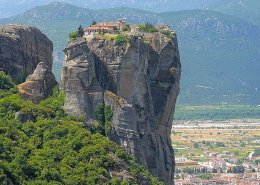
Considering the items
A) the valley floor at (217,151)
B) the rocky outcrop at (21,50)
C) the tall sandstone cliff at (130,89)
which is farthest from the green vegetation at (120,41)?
the valley floor at (217,151)

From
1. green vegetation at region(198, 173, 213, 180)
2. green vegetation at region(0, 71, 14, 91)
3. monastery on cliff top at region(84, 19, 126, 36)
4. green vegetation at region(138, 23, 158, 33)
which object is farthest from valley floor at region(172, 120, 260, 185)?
green vegetation at region(0, 71, 14, 91)

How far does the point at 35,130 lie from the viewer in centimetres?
3306

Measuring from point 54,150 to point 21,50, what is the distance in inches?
369

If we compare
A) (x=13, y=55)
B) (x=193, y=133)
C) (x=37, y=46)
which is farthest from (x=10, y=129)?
(x=193, y=133)

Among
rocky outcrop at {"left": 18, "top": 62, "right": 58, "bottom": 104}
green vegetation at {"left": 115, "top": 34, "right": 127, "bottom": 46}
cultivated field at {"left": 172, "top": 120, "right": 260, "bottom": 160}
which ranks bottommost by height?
cultivated field at {"left": 172, "top": 120, "right": 260, "bottom": 160}

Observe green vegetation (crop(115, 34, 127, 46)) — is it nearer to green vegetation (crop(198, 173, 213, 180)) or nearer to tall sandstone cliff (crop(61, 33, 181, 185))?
tall sandstone cliff (crop(61, 33, 181, 185))

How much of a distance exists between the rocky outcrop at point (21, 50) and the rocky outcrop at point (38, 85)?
180 cm

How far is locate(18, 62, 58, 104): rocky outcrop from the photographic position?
3675 centimetres

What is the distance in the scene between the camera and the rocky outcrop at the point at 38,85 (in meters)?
36.8

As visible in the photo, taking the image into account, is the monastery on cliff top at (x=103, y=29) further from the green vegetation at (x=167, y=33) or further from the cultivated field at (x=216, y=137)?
the cultivated field at (x=216, y=137)

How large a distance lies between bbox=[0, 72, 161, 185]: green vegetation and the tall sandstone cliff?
642mm

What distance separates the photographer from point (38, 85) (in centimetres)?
3716

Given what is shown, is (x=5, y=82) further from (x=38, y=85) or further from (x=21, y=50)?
(x=21, y=50)

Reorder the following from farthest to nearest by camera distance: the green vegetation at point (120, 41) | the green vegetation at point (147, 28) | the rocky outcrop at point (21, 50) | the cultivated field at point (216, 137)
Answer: the cultivated field at point (216, 137) < the green vegetation at point (147, 28) < the rocky outcrop at point (21, 50) < the green vegetation at point (120, 41)
